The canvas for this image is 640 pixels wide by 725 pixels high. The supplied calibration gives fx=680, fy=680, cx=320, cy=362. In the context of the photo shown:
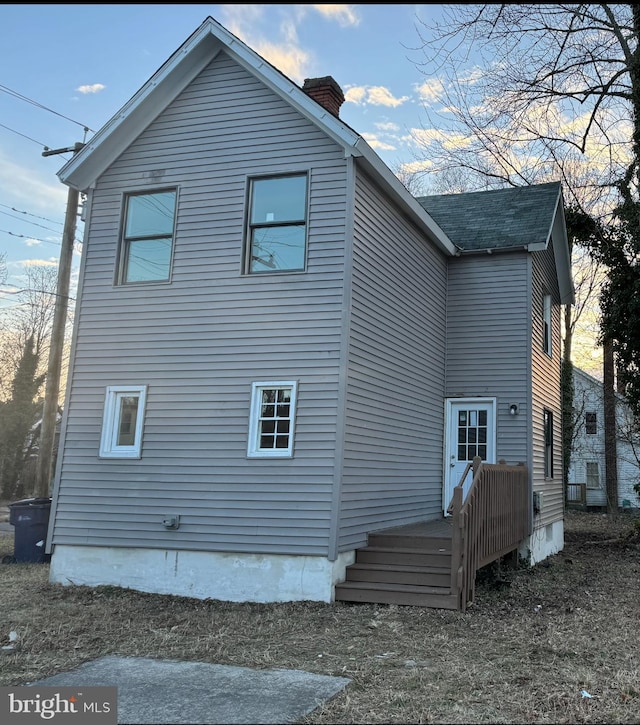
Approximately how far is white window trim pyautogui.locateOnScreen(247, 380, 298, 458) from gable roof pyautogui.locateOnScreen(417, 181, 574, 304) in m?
5.31

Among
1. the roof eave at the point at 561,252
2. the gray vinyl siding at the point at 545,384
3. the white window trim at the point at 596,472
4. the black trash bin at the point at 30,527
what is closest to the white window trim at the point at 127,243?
the black trash bin at the point at 30,527

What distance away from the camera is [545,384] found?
1338 cm

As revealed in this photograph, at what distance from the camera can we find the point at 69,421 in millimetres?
9414

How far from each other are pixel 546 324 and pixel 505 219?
252 centimetres

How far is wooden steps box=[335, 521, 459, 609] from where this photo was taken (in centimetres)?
756

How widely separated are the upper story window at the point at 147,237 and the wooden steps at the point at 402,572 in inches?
181

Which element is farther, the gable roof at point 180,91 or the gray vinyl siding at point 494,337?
the gray vinyl siding at point 494,337

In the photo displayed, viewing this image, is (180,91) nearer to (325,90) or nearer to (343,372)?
(325,90)

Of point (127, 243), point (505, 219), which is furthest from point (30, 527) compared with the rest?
point (505, 219)

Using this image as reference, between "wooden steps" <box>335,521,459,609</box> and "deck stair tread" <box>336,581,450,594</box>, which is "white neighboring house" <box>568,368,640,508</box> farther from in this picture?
"deck stair tread" <box>336,581,450,594</box>

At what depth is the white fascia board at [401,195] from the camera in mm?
8555

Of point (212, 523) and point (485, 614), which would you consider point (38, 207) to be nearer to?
point (212, 523)

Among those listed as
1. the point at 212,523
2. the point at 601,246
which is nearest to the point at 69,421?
the point at 212,523

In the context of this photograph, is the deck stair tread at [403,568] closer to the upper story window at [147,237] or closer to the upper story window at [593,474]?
the upper story window at [147,237]
